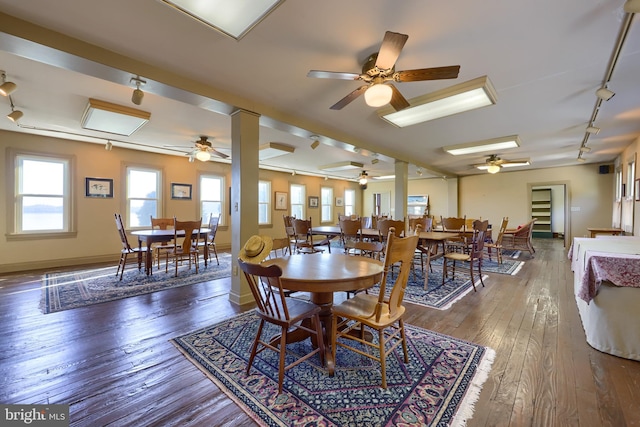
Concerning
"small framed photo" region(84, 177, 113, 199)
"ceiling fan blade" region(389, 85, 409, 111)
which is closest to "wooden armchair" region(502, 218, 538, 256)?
"ceiling fan blade" region(389, 85, 409, 111)

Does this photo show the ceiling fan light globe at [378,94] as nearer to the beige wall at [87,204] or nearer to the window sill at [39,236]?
the beige wall at [87,204]

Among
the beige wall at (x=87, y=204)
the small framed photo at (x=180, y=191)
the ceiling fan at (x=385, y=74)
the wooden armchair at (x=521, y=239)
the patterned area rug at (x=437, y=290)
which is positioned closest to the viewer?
the ceiling fan at (x=385, y=74)

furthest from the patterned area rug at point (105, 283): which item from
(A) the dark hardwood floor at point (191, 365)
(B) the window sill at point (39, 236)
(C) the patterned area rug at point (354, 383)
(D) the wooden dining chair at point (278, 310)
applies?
(D) the wooden dining chair at point (278, 310)

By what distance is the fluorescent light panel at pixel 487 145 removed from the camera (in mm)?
4723

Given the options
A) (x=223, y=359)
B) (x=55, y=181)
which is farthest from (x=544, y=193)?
(x=55, y=181)

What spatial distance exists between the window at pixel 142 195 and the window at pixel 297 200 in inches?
171

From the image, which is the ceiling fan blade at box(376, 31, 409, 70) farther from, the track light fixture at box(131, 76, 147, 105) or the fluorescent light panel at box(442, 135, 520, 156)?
the fluorescent light panel at box(442, 135, 520, 156)

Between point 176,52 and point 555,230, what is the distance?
A: 13.4 m

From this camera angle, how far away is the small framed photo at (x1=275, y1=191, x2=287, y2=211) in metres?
8.93

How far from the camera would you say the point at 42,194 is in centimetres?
496

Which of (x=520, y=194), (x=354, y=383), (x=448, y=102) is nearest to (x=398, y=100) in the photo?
(x=448, y=102)

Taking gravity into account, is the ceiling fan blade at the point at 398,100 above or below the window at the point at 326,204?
above

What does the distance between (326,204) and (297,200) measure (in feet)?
5.16

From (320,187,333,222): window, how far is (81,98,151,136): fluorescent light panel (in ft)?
23.5
